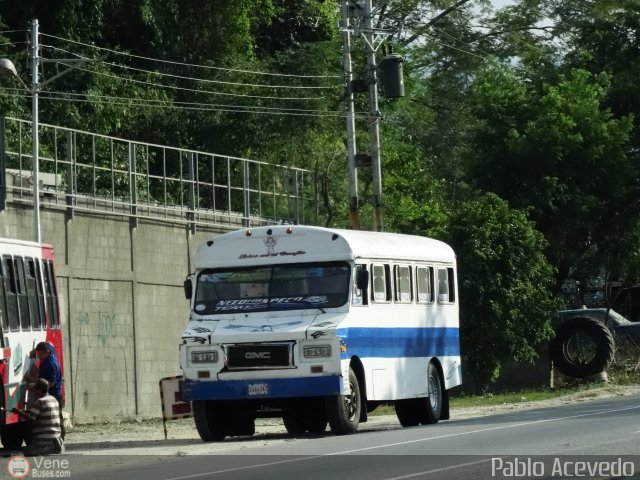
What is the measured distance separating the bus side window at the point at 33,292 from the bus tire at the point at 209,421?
2682 millimetres

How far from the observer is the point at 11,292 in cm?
2248

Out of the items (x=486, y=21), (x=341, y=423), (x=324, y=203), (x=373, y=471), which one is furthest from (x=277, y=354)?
(x=486, y=21)

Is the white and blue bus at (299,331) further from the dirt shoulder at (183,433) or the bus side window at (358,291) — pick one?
the dirt shoulder at (183,433)

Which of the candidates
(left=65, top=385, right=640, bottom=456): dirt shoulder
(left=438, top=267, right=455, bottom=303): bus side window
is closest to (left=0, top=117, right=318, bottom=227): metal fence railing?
(left=65, top=385, right=640, bottom=456): dirt shoulder

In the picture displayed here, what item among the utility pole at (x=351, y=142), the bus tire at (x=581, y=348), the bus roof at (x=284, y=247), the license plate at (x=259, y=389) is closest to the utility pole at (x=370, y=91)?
the utility pole at (x=351, y=142)

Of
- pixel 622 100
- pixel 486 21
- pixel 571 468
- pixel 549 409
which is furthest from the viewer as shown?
pixel 486 21

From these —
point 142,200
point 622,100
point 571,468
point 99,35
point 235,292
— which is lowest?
point 571,468

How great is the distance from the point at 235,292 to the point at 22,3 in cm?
2867

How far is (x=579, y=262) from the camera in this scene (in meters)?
47.1

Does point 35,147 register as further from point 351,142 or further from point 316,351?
point 316,351

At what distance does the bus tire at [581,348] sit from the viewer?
37125 mm

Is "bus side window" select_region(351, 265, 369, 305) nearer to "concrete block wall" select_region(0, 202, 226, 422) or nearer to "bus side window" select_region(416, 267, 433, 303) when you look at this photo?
"bus side window" select_region(416, 267, 433, 303)

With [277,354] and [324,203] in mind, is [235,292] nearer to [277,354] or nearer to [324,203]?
[277,354]

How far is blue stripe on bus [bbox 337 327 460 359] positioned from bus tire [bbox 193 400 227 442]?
2.37 metres
